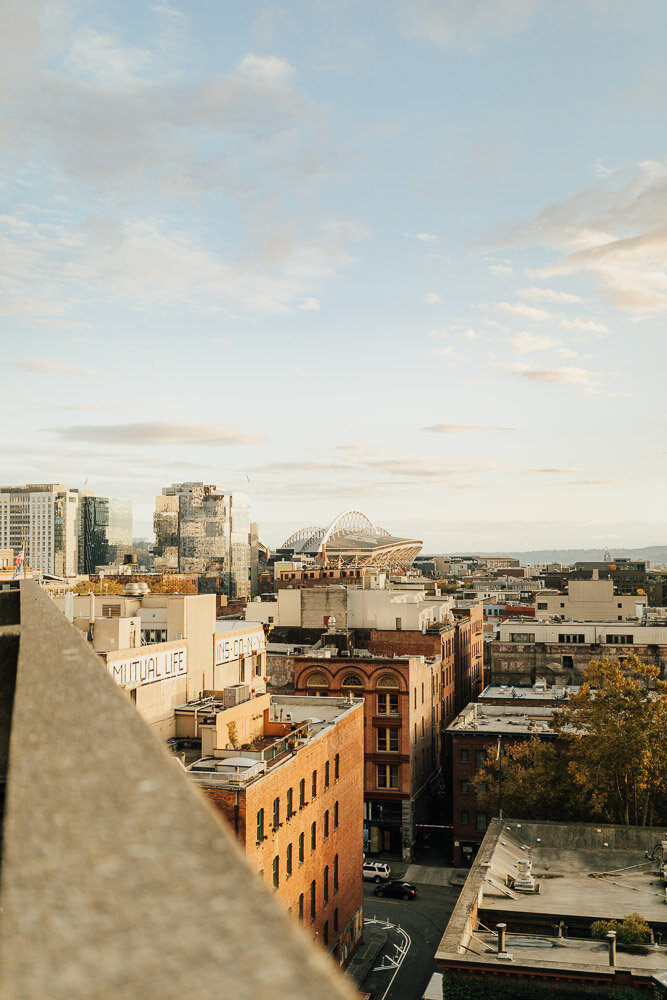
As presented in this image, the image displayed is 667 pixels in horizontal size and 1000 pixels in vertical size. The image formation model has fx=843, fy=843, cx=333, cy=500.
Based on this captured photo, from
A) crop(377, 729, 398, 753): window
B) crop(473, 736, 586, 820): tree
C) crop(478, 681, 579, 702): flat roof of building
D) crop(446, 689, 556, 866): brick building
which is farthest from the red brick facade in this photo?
crop(478, 681, 579, 702): flat roof of building

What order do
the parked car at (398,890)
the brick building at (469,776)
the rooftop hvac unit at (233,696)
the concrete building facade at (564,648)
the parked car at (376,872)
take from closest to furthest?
the rooftop hvac unit at (233,696) → the parked car at (398,890) → the parked car at (376,872) → the brick building at (469,776) → the concrete building facade at (564,648)

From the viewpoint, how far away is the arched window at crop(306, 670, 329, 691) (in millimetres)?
65000

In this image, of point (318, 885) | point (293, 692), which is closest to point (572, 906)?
point (318, 885)

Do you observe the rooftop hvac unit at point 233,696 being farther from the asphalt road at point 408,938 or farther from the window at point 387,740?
the window at point 387,740

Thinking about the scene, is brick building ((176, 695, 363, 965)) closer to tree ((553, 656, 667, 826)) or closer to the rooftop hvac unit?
the rooftop hvac unit

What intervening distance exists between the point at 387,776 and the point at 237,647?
18470mm

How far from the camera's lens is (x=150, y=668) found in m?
40.2

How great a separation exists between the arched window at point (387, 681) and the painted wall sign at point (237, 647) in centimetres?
1066

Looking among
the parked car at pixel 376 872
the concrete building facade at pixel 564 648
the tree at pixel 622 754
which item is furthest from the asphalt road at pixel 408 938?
the concrete building facade at pixel 564 648

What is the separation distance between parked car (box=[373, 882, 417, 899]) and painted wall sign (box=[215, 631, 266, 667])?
1691cm

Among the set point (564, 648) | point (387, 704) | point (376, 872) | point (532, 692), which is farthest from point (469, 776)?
point (564, 648)

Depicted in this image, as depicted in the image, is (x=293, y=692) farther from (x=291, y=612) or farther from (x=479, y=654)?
(x=479, y=654)

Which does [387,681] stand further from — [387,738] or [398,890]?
[398,890]

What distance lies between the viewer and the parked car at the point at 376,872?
5606cm
